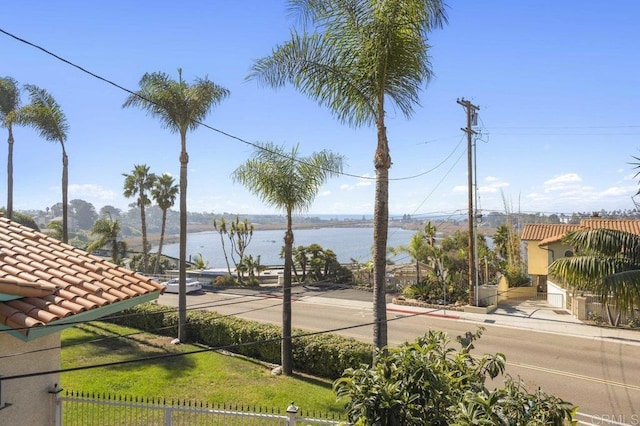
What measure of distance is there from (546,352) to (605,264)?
23.9 ft

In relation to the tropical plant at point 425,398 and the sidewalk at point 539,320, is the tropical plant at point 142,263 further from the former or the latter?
the tropical plant at point 425,398

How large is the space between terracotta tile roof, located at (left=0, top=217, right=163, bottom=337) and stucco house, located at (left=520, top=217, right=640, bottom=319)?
2223 centimetres

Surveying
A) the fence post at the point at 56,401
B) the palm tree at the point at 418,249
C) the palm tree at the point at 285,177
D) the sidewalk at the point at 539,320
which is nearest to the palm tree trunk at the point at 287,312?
the palm tree at the point at 285,177

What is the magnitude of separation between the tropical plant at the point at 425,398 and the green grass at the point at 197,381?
5577 mm

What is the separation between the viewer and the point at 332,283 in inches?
1375

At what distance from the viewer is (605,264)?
10195 millimetres

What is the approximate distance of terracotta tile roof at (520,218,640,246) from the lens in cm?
2658

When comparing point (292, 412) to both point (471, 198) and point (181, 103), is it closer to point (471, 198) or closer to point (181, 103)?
point (181, 103)

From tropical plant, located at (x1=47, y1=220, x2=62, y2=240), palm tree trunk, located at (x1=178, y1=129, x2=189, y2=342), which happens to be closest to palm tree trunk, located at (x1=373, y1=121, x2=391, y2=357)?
palm tree trunk, located at (x1=178, y1=129, x2=189, y2=342)

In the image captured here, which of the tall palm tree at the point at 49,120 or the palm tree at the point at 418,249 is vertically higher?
the tall palm tree at the point at 49,120

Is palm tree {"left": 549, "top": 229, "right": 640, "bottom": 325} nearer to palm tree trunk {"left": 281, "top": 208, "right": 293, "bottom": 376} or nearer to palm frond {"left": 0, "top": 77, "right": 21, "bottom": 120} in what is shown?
palm tree trunk {"left": 281, "top": 208, "right": 293, "bottom": 376}

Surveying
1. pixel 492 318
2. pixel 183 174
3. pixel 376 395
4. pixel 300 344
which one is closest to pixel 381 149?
pixel 376 395

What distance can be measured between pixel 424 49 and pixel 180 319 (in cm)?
1325

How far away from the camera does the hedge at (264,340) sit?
12445mm
